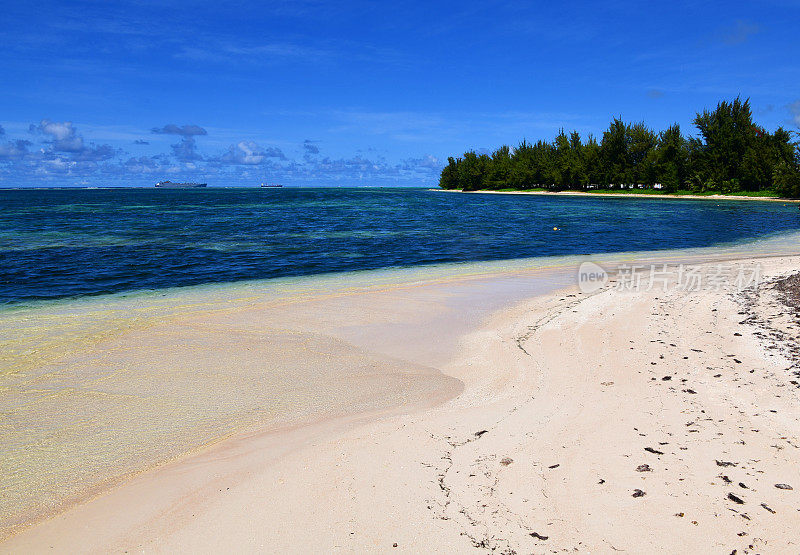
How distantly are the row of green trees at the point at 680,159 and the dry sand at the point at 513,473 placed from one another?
8257cm

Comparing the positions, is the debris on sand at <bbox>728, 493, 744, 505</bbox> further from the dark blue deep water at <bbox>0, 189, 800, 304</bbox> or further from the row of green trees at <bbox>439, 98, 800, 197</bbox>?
the row of green trees at <bbox>439, 98, 800, 197</bbox>

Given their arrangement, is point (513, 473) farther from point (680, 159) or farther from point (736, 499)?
point (680, 159)

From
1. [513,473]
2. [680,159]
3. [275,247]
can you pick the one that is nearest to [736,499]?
[513,473]

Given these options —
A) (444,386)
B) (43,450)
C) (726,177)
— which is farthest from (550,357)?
(726,177)

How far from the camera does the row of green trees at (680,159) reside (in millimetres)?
78688

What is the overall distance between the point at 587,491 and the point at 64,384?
739 centimetres

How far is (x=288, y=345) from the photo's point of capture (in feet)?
30.0

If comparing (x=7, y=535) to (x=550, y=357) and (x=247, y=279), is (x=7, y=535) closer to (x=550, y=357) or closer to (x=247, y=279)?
(x=550, y=357)

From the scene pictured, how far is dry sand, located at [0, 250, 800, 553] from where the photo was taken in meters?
3.82

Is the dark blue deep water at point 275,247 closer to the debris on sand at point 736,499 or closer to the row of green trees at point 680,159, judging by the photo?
the debris on sand at point 736,499

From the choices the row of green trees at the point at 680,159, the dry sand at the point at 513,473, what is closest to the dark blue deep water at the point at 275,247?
the dry sand at the point at 513,473

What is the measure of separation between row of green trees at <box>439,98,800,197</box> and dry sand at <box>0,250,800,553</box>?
82.6 m

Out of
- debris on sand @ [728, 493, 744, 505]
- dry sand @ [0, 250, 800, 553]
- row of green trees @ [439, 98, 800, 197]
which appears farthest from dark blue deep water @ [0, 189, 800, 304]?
row of green trees @ [439, 98, 800, 197]

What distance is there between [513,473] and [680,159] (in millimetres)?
106833
